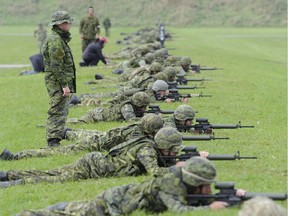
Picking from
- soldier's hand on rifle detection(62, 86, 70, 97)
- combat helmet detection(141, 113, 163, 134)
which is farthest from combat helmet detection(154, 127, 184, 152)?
soldier's hand on rifle detection(62, 86, 70, 97)

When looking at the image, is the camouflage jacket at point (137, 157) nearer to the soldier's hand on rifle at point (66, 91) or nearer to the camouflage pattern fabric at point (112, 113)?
the soldier's hand on rifle at point (66, 91)

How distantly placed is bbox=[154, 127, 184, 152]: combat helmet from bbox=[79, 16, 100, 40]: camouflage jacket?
834 inches

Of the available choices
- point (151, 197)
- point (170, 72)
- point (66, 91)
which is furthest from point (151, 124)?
point (170, 72)

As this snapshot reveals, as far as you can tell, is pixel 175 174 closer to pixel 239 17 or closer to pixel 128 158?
pixel 128 158

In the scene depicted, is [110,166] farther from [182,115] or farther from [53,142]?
[53,142]

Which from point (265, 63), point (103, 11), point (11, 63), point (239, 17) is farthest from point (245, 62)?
point (103, 11)

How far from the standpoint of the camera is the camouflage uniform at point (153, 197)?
24.5ft

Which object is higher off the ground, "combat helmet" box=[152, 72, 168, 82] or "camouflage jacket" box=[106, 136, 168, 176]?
"camouflage jacket" box=[106, 136, 168, 176]

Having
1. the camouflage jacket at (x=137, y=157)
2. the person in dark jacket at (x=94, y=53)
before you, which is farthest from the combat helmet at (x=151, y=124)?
the person in dark jacket at (x=94, y=53)

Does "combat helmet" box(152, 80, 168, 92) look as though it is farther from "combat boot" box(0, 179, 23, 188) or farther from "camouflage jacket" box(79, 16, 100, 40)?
"camouflage jacket" box(79, 16, 100, 40)

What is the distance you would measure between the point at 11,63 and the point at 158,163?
28716 millimetres

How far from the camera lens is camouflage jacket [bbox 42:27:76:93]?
1200 cm

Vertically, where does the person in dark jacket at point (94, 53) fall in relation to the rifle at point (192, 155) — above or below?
below

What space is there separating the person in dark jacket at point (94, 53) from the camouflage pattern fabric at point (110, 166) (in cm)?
1762
